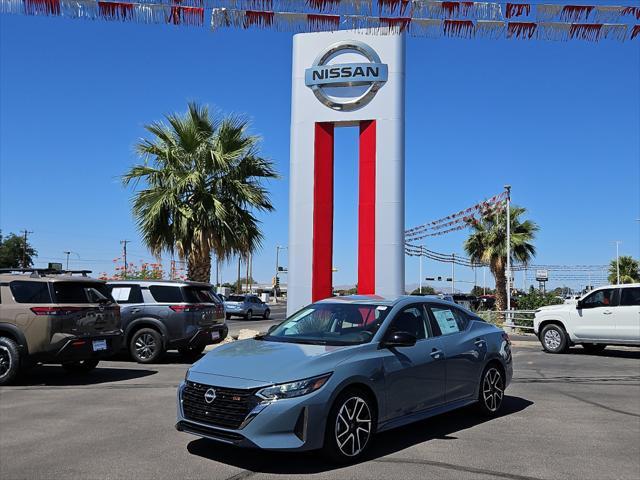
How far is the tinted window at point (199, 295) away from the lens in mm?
13141

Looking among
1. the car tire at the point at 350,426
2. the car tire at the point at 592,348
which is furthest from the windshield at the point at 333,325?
the car tire at the point at 592,348

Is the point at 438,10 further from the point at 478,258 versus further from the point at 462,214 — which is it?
the point at 462,214

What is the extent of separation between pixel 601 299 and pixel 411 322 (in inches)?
422

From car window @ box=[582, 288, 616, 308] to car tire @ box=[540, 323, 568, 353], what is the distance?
0.98m

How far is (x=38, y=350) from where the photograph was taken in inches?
387

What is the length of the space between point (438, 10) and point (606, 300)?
10730 mm

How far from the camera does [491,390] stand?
7.56 meters

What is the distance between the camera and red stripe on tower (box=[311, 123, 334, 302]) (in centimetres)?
1727

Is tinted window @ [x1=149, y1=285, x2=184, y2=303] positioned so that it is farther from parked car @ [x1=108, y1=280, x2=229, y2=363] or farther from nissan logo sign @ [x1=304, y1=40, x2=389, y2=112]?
nissan logo sign @ [x1=304, y1=40, x2=389, y2=112]

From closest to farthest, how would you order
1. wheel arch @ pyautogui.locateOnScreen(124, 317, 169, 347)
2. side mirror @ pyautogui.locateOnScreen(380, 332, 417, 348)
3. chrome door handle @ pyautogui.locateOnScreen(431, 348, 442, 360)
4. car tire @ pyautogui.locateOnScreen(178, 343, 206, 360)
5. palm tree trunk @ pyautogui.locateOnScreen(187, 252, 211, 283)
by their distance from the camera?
side mirror @ pyautogui.locateOnScreen(380, 332, 417, 348) → chrome door handle @ pyautogui.locateOnScreen(431, 348, 442, 360) → wheel arch @ pyautogui.locateOnScreen(124, 317, 169, 347) → car tire @ pyautogui.locateOnScreen(178, 343, 206, 360) → palm tree trunk @ pyautogui.locateOnScreen(187, 252, 211, 283)

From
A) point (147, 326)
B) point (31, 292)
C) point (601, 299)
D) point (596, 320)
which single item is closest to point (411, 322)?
point (31, 292)

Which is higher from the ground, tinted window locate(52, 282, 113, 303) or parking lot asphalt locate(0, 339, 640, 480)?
tinted window locate(52, 282, 113, 303)

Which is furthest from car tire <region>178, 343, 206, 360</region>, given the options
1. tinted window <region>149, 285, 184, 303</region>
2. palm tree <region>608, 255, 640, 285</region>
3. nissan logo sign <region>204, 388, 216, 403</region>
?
palm tree <region>608, 255, 640, 285</region>

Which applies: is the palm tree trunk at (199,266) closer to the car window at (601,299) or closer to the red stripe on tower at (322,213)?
the red stripe on tower at (322,213)
